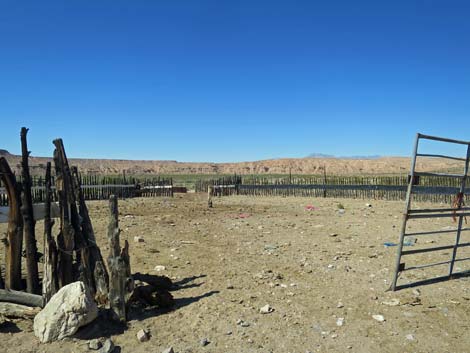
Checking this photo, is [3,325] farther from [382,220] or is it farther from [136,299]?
[382,220]

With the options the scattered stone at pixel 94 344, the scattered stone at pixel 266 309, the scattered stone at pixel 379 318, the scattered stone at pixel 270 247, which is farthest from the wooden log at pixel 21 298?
the scattered stone at pixel 270 247

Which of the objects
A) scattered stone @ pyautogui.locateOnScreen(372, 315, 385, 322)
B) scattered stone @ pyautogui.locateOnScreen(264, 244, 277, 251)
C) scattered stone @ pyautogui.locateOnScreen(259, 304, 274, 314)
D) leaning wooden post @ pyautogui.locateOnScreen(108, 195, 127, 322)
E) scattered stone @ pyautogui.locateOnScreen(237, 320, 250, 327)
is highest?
leaning wooden post @ pyautogui.locateOnScreen(108, 195, 127, 322)

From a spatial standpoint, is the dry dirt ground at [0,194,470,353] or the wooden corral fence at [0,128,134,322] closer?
the dry dirt ground at [0,194,470,353]

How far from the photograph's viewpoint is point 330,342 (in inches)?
146

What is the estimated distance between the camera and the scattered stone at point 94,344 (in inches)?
141

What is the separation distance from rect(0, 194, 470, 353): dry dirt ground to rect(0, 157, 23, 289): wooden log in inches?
30.8

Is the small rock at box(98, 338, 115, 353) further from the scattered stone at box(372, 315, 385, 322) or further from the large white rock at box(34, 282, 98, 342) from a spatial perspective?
the scattered stone at box(372, 315, 385, 322)

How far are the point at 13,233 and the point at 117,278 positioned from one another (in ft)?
5.42

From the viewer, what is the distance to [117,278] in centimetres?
411

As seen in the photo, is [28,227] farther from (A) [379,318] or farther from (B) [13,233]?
(A) [379,318]

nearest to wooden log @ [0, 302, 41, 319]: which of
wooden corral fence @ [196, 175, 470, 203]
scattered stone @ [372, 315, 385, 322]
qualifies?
scattered stone @ [372, 315, 385, 322]

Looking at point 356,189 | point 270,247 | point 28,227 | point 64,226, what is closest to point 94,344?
point 64,226

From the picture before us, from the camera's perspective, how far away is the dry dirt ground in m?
3.69

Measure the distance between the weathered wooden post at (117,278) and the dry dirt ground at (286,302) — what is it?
0.20 m
